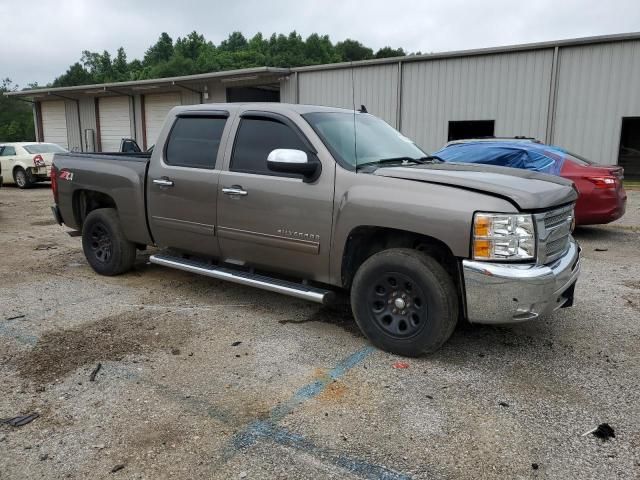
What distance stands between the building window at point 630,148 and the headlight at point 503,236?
49.0 ft

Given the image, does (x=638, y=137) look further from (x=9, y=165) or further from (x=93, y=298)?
(x=9, y=165)

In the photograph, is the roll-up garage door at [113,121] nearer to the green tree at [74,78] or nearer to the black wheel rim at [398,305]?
the black wheel rim at [398,305]

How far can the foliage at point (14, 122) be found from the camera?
61594mm

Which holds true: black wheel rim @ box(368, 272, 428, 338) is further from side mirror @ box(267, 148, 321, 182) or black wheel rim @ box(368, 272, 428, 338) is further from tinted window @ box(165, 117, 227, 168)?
tinted window @ box(165, 117, 227, 168)

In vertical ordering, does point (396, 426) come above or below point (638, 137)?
below

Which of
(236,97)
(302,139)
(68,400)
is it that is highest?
(236,97)

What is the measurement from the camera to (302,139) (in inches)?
175

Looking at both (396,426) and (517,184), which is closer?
(396,426)

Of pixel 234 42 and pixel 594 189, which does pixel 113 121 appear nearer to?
pixel 594 189

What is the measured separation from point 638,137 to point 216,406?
17704 millimetres

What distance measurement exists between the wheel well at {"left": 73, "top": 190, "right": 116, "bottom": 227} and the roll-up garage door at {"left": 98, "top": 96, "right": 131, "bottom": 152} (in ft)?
77.6

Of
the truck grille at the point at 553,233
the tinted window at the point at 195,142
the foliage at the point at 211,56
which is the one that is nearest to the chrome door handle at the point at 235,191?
the tinted window at the point at 195,142

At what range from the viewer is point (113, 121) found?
29.0 meters

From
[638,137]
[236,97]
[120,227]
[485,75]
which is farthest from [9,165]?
[638,137]
